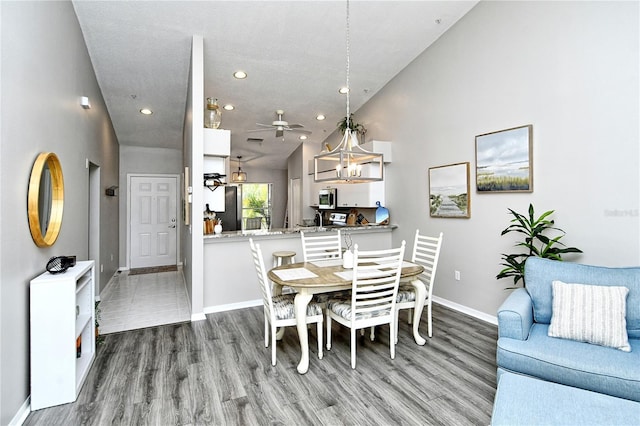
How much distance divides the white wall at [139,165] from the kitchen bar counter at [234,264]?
3537 millimetres

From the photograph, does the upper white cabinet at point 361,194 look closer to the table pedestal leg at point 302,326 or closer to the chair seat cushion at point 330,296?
the chair seat cushion at point 330,296

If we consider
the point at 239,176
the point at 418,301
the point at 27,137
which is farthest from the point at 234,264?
the point at 239,176

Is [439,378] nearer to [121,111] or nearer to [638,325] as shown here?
[638,325]

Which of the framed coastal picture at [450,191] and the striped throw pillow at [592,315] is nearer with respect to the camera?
the striped throw pillow at [592,315]

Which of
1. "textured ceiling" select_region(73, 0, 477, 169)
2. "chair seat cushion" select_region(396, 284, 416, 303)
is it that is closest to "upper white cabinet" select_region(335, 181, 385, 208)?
"textured ceiling" select_region(73, 0, 477, 169)

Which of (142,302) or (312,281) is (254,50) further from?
(142,302)

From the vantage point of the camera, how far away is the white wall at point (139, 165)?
22.9ft

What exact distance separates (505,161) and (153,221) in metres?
6.64

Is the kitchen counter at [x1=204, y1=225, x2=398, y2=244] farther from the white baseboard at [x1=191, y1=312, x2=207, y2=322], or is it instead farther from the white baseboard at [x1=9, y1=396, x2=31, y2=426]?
the white baseboard at [x1=9, y1=396, x2=31, y2=426]

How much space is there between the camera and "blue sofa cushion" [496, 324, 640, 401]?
6.19ft

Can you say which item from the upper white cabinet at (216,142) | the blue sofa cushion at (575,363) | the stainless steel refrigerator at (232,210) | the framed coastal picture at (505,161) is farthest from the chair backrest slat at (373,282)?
the stainless steel refrigerator at (232,210)

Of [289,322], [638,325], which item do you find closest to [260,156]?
[289,322]

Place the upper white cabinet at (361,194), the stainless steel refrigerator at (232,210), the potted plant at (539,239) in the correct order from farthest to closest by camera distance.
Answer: the stainless steel refrigerator at (232,210), the upper white cabinet at (361,194), the potted plant at (539,239)

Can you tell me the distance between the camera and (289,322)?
9.21 feet
